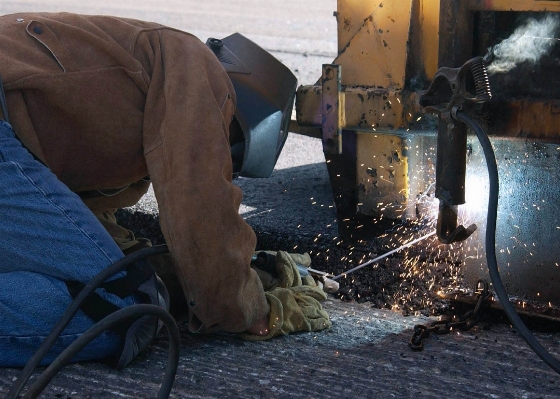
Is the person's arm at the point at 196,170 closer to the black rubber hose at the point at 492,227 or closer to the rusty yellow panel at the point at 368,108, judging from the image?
the black rubber hose at the point at 492,227

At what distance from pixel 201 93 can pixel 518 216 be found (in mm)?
1172

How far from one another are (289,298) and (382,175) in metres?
0.87

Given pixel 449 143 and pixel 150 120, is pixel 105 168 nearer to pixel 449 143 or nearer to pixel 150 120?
pixel 150 120

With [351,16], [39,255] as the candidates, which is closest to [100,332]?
[39,255]

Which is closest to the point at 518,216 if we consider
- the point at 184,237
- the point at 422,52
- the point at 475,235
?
the point at 475,235

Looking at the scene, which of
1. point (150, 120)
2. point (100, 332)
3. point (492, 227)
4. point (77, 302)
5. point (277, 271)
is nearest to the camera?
point (100, 332)

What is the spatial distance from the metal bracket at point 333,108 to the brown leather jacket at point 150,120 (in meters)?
0.87

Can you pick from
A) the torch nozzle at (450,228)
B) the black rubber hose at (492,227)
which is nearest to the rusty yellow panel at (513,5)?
the black rubber hose at (492,227)

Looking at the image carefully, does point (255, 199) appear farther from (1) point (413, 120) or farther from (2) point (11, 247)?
(2) point (11, 247)

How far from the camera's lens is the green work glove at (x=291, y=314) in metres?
2.59

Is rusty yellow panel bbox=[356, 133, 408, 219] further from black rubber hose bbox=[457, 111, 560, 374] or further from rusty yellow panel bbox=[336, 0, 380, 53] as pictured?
black rubber hose bbox=[457, 111, 560, 374]

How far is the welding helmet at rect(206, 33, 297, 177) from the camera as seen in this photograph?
259 cm

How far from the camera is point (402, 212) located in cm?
334

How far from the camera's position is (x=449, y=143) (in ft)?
8.24
